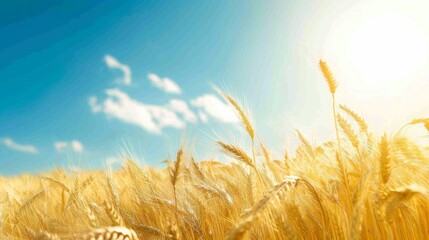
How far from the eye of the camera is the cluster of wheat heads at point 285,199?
1.07 m

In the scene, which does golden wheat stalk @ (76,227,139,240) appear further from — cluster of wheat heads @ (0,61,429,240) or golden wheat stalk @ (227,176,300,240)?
golden wheat stalk @ (227,176,300,240)

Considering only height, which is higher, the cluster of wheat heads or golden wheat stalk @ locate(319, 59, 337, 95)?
golden wheat stalk @ locate(319, 59, 337, 95)

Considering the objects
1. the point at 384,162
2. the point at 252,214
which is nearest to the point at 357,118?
the point at 384,162

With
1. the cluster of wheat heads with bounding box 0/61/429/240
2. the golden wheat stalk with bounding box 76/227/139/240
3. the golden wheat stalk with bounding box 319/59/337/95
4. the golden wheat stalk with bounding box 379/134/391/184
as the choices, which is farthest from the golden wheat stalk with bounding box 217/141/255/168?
the golden wheat stalk with bounding box 76/227/139/240

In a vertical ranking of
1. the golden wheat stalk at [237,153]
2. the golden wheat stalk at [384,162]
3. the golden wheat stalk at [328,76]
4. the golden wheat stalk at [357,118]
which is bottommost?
the golden wheat stalk at [384,162]

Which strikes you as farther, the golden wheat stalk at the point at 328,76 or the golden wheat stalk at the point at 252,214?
the golden wheat stalk at the point at 328,76

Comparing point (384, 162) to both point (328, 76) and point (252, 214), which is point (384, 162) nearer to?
point (252, 214)

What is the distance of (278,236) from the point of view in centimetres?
151

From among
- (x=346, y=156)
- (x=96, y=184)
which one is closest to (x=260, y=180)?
(x=346, y=156)

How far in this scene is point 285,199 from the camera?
1411 mm

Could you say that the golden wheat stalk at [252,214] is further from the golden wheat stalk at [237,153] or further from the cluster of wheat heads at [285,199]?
the golden wheat stalk at [237,153]

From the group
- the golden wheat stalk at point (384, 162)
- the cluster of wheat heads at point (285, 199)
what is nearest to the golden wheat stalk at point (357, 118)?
the cluster of wheat heads at point (285, 199)

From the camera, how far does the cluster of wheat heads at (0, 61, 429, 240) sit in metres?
1.07

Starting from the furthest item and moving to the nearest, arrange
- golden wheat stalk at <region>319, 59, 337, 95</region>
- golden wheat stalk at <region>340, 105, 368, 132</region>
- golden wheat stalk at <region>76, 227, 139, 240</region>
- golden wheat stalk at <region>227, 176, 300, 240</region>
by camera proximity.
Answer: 1. golden wheat stalk at <region>340, 105, 368, 132</region>
2. golden wheat stalk at <region>319, 59, 337, 95</region>
3. golden wheat stalk at <region>76, 227, 139, 240</region>
4. golden wheat stalk at <region>227, 176, 300, 240</region>
